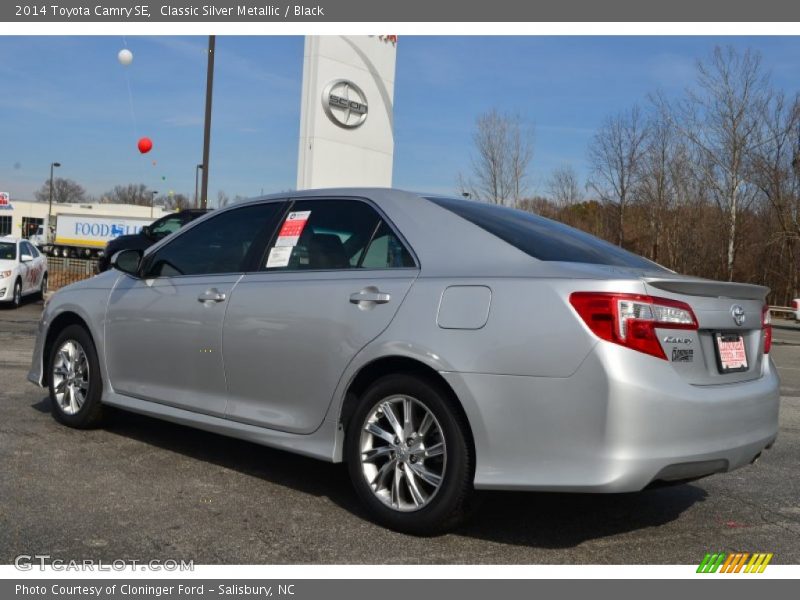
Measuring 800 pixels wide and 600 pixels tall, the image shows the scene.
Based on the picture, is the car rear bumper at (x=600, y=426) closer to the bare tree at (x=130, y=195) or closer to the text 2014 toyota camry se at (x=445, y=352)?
the text 2014 toyota camry se at (x=445, y=352)

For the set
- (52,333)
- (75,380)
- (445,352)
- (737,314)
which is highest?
(737,314)

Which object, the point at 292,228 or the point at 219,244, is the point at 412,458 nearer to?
the point at 292,228

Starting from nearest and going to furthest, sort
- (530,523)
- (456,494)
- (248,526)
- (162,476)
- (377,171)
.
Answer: (456,494)
(248,526)
(530,523)
(162,476)
(377,171)

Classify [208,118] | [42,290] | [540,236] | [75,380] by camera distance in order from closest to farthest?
[540,236], [75,380], [42,290], [208,118]

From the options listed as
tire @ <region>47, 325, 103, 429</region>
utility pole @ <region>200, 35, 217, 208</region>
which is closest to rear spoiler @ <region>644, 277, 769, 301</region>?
tire @ <region>47, 325, 103, 429</region>

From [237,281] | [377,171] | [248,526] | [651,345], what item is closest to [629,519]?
[651,345]

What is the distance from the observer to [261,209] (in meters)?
5.01

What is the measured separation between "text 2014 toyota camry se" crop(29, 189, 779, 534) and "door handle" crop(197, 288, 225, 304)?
0.01 metres

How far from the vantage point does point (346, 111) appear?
2566 cm

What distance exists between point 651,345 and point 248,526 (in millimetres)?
2013

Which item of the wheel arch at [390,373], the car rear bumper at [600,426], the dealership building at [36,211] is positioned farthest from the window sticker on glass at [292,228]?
the dealership building at [36,211]

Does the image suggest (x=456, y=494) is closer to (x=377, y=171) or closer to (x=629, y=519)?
(x=629, y=519)

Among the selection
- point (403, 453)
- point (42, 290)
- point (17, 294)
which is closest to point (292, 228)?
point (403, 453)

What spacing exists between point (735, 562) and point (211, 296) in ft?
10.1
